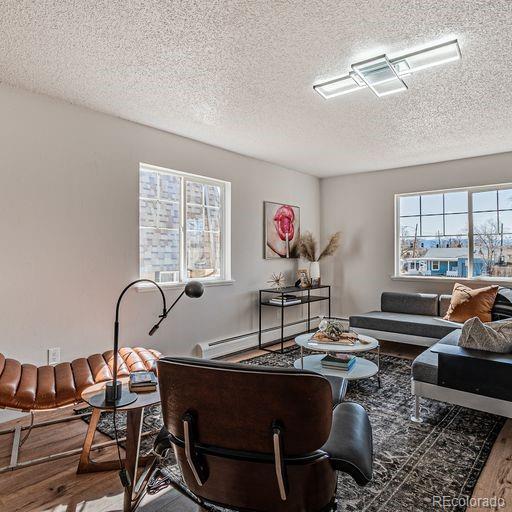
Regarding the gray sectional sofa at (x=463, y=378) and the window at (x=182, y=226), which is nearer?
the gray sectional sofa at (x=463, y=378)

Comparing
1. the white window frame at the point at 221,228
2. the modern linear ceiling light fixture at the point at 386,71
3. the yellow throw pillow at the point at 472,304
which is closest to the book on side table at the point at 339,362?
the white window frame at the point at 221,228

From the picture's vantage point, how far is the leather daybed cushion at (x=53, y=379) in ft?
6.37

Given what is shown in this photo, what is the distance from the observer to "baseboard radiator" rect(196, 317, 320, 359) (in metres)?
3.93

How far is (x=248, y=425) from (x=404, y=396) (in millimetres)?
2345

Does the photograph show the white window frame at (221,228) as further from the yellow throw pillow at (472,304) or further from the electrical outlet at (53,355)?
the yellow throw pillow at (472,304)

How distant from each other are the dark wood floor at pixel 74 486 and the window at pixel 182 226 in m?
1.71

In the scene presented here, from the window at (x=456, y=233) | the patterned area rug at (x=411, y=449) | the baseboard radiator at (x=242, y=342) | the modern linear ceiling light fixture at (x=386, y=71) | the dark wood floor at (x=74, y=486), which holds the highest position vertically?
the modern linear ceiling light fixture at (x=386, y=71)

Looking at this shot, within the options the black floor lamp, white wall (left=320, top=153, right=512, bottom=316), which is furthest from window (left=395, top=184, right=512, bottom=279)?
the black floor lamp

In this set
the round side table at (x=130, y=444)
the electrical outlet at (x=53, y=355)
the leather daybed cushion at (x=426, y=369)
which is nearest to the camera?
the round side table at (x=130, y=444)

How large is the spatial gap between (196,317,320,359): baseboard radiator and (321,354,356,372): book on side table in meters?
1.43

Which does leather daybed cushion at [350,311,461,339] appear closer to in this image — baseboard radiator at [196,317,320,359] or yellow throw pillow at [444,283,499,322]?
yellow throw pillow at [444,283,499,322]

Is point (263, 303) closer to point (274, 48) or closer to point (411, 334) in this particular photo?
point (411, 334)

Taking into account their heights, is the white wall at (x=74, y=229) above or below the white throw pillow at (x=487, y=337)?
above

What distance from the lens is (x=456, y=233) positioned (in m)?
4.80
